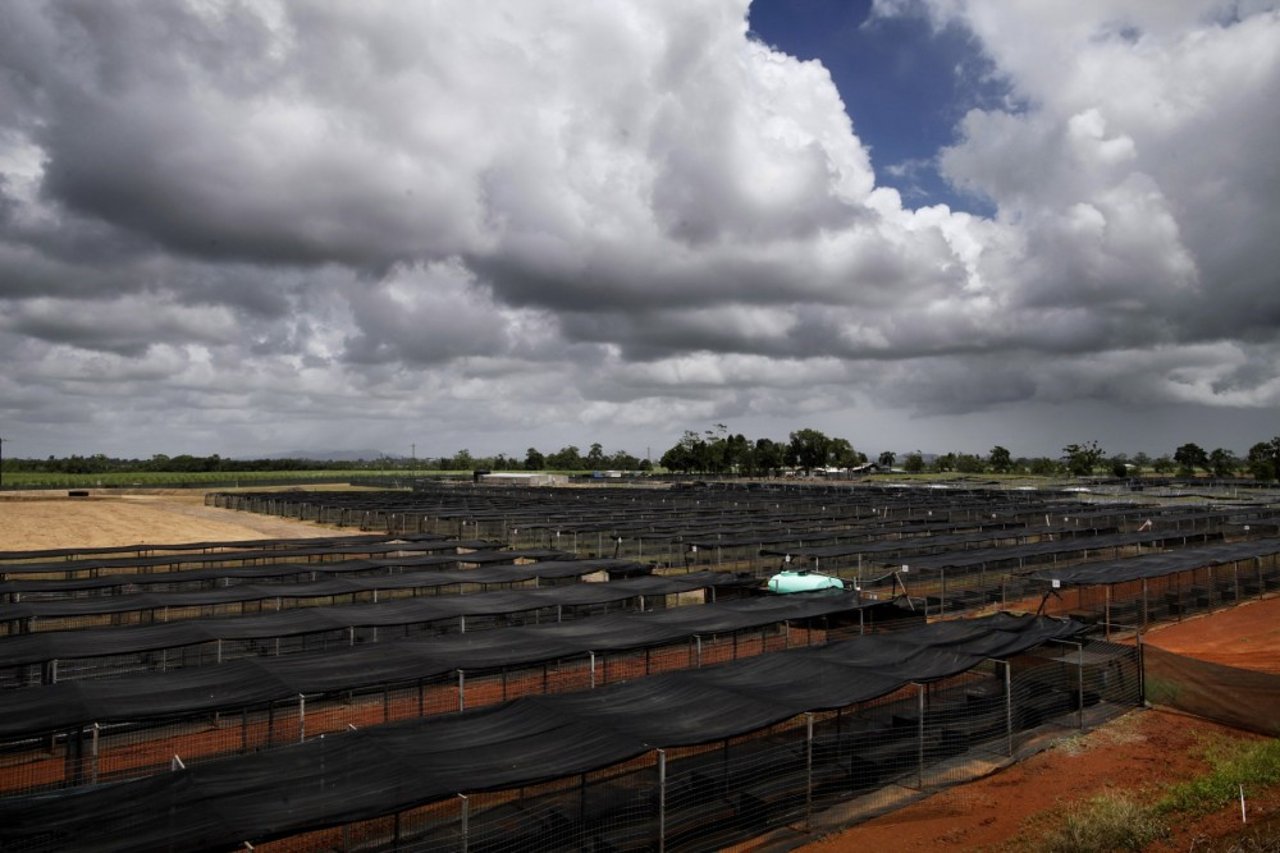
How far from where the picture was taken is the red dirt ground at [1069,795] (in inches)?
481

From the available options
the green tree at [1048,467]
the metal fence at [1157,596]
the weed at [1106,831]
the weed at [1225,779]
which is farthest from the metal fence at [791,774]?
the green tree at [1048,467]

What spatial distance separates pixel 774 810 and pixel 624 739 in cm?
303

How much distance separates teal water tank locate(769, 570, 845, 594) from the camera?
28.4 m

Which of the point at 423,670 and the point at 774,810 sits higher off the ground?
the point at 423,670

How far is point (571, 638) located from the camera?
19.7 m

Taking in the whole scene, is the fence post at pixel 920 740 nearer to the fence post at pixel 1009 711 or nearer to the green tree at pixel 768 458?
the fence post at pixel 1009 711

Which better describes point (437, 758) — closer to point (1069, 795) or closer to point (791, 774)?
point (791, 774)

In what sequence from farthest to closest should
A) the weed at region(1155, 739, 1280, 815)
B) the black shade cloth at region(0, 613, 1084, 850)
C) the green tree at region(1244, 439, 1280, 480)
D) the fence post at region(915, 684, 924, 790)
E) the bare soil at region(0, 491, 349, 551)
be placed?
1. the green tree at region(1244, 439, 1280, 480)
2. the bare soil at region(0, 491, 349, 551)
3. the fence post at region(915, 684, 924, 790)
4. the weed at region(1155, 739, 1280, 815)
5. the black shade cloth at region(0, 613, 1084, 850)

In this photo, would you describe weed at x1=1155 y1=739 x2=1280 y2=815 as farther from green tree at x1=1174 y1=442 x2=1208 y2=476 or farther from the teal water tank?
green tree at x1=1174 y1=442 x2=1208 y2=476

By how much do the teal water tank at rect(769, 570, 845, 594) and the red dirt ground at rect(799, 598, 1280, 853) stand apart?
11.4 meters

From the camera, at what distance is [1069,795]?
14.0 metres

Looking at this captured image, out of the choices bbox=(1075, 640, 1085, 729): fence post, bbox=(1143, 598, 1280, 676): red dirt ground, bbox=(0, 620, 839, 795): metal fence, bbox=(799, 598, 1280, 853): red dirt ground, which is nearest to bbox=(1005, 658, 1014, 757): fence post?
bbox=(799, 598, 1280, 853): red dirt ground

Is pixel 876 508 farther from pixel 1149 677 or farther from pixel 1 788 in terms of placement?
pixel 1 788

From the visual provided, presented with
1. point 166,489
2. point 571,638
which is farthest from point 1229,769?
point 166,489
